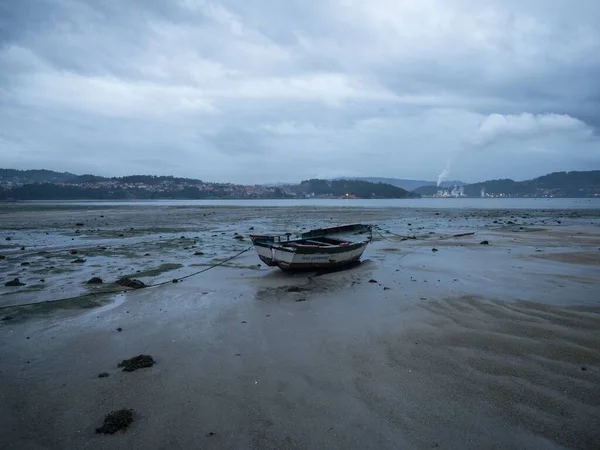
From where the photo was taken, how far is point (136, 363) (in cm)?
607

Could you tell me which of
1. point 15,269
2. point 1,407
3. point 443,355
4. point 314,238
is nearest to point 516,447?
point 443,355

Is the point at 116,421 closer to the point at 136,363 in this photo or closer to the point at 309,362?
the point at 136,363

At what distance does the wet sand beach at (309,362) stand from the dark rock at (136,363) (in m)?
0.15

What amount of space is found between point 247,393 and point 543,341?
18.6ft

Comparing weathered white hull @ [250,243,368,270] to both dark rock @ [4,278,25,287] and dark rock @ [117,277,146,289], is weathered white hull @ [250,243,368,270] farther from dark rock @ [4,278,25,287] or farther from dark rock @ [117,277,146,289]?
dark rock @ [4,278,25,287]

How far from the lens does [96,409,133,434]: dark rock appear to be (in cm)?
436

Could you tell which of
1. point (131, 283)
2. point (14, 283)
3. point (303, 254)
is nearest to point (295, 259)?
point (303, 254)

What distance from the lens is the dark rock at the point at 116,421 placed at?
14.3ft

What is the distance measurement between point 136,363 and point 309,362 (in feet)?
9.48

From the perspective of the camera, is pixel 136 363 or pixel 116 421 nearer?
pixel 116 421

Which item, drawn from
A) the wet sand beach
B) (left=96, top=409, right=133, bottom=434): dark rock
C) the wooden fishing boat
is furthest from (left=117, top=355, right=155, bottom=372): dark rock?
the wooden fishing boat

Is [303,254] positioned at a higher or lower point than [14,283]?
higher

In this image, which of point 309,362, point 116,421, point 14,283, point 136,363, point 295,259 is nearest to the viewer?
point 116,421

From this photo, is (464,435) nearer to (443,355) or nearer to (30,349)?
(443,355)
